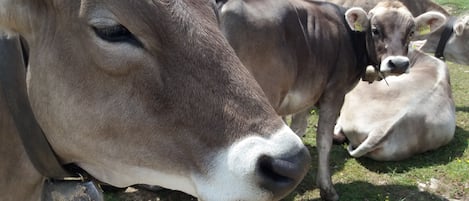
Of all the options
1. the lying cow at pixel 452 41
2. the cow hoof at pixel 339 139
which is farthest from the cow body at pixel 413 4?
the cow hoof at pixel 339 139

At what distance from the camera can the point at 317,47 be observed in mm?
5574

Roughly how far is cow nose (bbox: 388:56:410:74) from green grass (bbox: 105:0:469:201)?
3.79 feet

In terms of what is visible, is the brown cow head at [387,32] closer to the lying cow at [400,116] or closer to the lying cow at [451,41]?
the lying cow at [400,116]

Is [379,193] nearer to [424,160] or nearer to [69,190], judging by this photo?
[424,160]

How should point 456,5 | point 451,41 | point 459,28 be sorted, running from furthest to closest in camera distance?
point 456,5
point 451,41
point 459,28

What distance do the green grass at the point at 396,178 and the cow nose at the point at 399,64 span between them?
45.5 inches

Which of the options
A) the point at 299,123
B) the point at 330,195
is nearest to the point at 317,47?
the point at 299,123

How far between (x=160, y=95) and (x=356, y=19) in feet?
14.7

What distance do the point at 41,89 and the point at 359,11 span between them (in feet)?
15.1

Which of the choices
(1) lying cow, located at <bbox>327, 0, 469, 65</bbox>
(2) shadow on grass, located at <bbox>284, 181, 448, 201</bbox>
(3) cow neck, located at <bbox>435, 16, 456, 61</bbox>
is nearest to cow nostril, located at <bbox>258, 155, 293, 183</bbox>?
(2) shadow on grass, located at <bbox>284, 181, 448, 201</bbox>

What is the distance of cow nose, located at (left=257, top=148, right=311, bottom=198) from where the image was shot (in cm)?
180

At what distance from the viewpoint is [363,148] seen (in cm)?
617

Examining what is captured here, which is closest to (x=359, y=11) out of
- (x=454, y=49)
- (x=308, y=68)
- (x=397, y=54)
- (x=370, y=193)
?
(x=397, y=54)

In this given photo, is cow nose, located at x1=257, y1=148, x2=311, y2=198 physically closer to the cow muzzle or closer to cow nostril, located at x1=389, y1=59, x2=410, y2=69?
the cow muzzle
